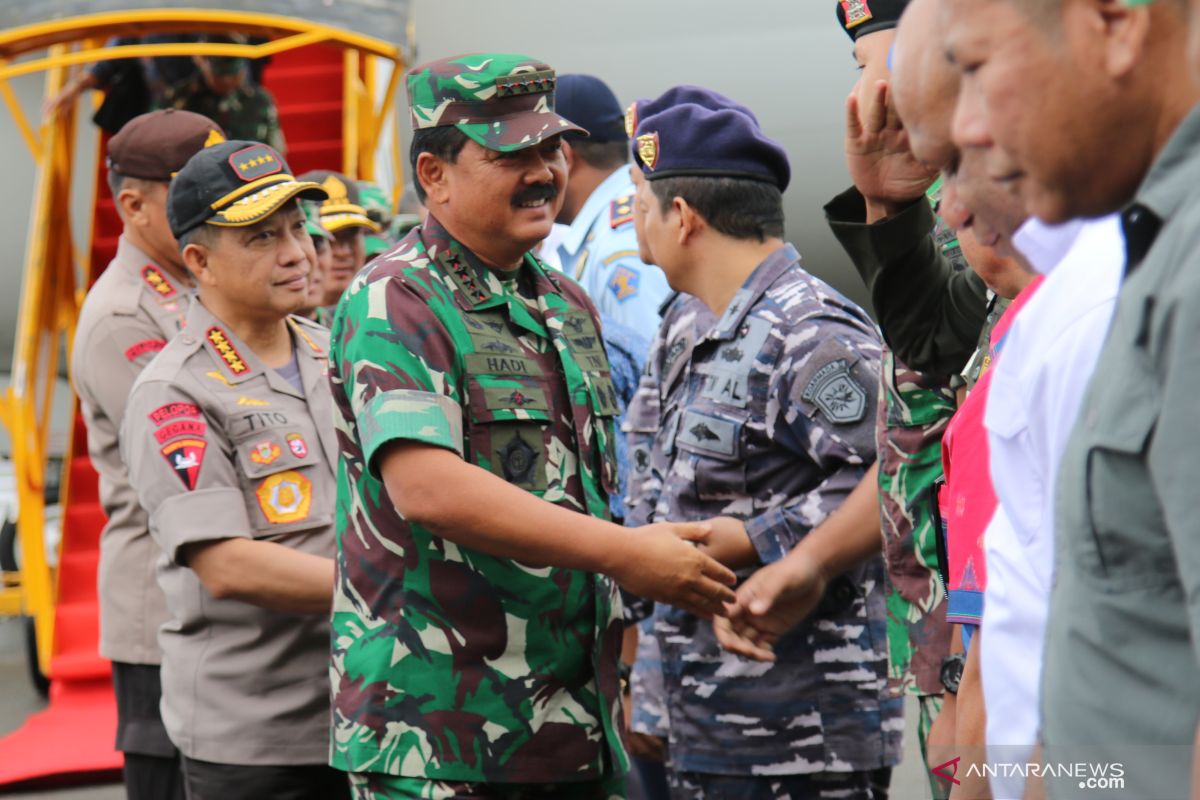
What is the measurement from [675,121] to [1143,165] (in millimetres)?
2258

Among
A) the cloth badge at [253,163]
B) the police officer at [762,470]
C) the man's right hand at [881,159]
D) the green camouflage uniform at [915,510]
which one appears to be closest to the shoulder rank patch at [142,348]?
the cloth badge at [253,163]

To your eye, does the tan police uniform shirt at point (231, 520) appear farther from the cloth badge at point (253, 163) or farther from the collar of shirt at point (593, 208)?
the collar of shirt at point (593, 208)

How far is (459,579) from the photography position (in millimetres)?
2611

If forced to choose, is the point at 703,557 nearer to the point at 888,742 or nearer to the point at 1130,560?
the point at 888,742

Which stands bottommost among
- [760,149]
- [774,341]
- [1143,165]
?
[774,341]

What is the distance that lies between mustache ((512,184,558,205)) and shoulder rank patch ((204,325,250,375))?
33.2 inches

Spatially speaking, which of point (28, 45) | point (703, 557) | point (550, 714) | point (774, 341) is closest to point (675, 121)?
point (774, 341)

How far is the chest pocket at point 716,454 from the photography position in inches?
120

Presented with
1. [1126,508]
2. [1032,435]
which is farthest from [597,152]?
[1126,508]

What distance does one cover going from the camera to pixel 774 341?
3064mm

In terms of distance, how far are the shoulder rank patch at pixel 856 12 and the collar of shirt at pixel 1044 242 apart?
1.15m

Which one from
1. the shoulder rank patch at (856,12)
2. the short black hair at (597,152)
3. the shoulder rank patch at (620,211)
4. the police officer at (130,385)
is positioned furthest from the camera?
the short black hair at (597,152)

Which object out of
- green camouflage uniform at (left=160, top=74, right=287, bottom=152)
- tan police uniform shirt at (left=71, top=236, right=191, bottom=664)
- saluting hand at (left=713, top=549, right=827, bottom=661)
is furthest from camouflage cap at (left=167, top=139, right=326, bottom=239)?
green camouflage uniform at (left=160, top=74, right=287, bottom=152)

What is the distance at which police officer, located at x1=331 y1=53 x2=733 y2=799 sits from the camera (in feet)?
8.31
